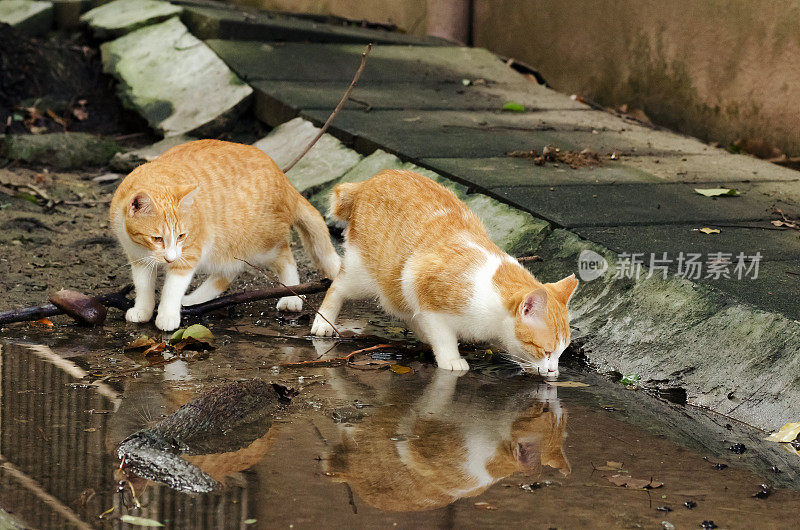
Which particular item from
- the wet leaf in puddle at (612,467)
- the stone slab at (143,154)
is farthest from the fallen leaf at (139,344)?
the stone slab at (143,154)

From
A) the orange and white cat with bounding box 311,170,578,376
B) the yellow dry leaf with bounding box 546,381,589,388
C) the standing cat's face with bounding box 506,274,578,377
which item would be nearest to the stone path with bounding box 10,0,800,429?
the yellow dry leaf with bounding box 546,381,589,388

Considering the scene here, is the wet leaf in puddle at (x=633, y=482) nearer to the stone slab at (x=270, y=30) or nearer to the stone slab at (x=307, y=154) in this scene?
the stone slab at (x=307, y=154)

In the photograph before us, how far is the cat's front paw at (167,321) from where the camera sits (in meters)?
4.10

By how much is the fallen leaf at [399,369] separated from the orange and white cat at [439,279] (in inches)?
5.6

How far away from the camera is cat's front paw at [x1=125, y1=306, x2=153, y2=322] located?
13.9 feet

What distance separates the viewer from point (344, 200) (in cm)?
430

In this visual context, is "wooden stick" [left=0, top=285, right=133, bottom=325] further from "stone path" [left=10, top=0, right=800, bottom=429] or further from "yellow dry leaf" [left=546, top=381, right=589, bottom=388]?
"yellow dry leaf" [left=546, top=381, right=589, bottom=388]

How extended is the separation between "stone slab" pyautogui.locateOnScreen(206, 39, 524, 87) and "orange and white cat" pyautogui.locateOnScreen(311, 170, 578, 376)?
3.78 m

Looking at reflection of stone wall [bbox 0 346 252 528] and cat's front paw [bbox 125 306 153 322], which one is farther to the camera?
cat's front paw [bbox 125 306 153 322]

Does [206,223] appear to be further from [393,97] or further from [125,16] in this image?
[125,16]

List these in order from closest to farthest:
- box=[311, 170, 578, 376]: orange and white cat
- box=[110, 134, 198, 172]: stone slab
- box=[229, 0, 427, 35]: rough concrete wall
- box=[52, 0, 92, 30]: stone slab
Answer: box=[311, 170, 578, 376]: orange and white cat → box=[110, 134, 198, 172]: stone slab → box=[52, 0, 92, 30]: stone slab → box=[229, 0, 427, 35]: rough concrete wall

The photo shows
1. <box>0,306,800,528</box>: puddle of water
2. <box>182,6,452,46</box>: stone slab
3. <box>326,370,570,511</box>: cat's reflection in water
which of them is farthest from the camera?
<box>182,6,452,46</box>: stone slab

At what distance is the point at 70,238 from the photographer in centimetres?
534

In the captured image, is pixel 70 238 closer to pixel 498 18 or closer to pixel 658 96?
pixel 658 96
